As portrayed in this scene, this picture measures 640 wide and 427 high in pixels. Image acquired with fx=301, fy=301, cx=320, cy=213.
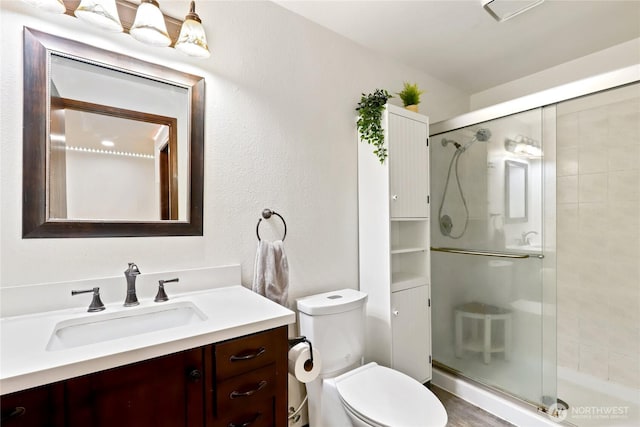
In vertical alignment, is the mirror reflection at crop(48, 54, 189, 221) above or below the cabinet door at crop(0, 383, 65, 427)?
above

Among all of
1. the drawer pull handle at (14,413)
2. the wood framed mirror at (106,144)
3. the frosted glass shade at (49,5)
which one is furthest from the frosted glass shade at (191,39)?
the drawer pull handle at (14,413)

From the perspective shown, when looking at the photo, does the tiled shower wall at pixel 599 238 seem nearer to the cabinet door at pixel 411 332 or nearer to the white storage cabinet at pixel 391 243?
the white storage cabinet at pixel 391 243

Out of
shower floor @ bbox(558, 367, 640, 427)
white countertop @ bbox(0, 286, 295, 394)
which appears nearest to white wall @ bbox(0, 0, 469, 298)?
white countertop @ bbox(0, 286, 295, 394)

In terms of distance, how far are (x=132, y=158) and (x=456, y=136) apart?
2.07 metres

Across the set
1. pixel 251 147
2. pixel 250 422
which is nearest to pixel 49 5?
pixel 251 147

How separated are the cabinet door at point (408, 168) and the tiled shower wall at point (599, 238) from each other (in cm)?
80

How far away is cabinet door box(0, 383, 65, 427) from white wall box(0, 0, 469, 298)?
1.79ft

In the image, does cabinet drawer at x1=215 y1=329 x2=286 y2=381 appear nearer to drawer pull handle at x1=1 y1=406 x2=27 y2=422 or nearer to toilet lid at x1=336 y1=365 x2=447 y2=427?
drawer pull handle at x1=1 y1=406 x2=27 y2=422

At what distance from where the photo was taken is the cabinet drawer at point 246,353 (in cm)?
95

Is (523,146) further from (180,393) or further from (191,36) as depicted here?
(180,393)

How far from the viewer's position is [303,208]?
176 cm

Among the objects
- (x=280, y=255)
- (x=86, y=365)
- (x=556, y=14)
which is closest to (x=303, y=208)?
(x=280, y=255)

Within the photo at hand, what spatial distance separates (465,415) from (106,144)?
8.04 ft

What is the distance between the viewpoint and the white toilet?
129cm
